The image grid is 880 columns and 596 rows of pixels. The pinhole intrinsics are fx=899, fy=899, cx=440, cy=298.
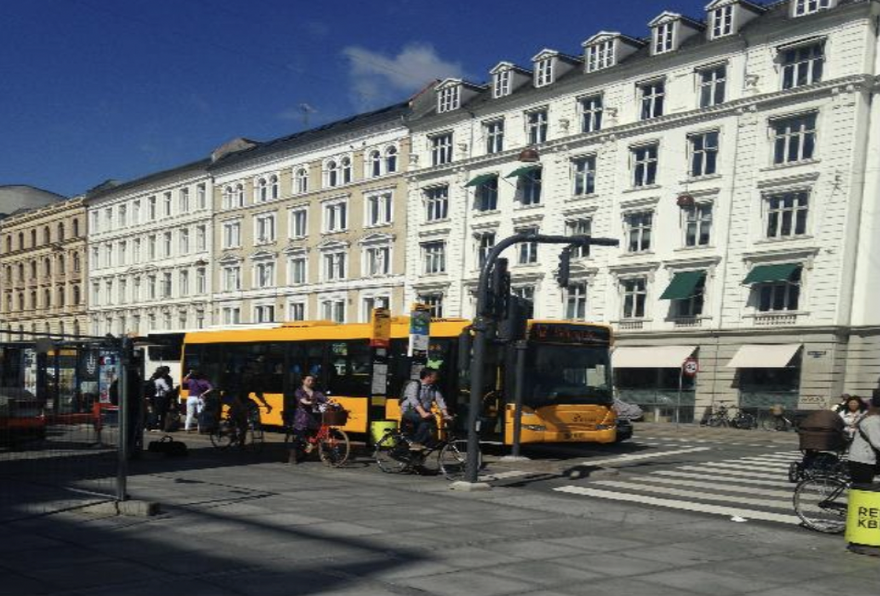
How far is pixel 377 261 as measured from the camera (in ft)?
174

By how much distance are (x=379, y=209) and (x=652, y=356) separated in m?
20.0

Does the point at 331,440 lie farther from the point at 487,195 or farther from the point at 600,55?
the point at 487,195

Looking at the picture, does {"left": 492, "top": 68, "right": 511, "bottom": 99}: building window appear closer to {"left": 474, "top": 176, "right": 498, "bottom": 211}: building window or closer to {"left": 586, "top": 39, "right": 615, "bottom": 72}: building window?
{"left": 474, "top": 176, "right": 498, "bottom": 211}: building window

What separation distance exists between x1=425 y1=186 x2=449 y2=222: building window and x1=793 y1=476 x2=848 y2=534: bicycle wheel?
132 ft

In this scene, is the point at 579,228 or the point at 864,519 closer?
the point at 864,519

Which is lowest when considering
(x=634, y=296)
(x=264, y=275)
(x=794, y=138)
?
(x=634, y=296)

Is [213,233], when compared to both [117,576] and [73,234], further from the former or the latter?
[117,576]

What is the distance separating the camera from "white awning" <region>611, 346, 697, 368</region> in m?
39.2

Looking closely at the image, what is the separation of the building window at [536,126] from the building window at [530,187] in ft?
5.35

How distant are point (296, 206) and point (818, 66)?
33.4 m

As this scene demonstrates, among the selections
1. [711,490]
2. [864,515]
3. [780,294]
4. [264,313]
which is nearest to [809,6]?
[780,294]

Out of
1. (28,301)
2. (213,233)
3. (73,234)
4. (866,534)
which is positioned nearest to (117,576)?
(866,534)

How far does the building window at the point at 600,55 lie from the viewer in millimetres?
43375

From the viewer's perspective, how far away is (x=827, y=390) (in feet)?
115
